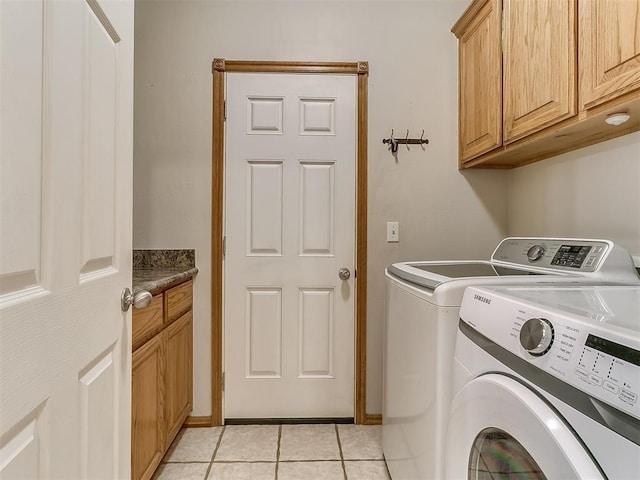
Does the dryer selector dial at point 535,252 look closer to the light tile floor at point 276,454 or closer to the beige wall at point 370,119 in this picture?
the beige wall at point 370,119

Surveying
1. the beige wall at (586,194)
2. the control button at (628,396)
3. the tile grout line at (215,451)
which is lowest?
the tile grout line at (215,451)

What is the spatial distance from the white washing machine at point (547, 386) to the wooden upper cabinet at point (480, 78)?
106 cm

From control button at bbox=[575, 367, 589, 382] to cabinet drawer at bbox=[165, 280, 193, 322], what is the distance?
152cm

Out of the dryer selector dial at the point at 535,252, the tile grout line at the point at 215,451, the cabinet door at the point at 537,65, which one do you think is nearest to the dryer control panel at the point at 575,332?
the dryer selector dial at the point at 535,252

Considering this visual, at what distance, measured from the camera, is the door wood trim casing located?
207 centimetres

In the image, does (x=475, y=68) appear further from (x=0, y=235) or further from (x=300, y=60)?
(x=0, y=235)

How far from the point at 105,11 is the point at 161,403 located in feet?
4.81

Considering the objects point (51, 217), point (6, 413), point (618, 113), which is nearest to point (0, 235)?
point (51, 217)

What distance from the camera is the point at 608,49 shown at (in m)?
1.07

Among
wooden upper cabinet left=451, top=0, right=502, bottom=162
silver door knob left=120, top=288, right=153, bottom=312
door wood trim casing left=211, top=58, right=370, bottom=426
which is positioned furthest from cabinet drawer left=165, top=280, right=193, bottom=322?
wooden upper cabinet left=451, top=0, right=502, bottom=162

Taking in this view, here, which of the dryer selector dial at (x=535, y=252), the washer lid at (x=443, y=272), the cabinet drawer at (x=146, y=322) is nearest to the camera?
the washer lid at (x=443, y=272)

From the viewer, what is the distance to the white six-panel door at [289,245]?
2088mm

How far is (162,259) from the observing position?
206 cm

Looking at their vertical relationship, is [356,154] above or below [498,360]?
above
